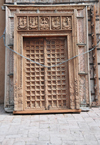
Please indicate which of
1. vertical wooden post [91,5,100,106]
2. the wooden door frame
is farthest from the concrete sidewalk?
vertical wooden post [91,5,100,106]

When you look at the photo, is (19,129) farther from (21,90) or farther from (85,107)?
(85,107)

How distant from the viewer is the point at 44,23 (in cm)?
424

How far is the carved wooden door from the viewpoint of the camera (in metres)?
4.23

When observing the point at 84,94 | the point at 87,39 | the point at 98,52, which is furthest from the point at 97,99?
the point at 87,39

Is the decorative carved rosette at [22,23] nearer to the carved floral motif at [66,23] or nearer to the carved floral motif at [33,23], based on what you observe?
the carved floral motif at [33,23]

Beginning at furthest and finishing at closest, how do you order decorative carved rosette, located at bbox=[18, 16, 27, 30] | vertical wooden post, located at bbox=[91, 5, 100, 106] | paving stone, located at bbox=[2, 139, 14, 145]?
vertical wooden post, located at bbox=[91, 5, 100, 106] → decorative carved rosette, located at bbox=[18, 16, 27, 30] → paving stone, located at bbox=[2, 139, 14, 145]

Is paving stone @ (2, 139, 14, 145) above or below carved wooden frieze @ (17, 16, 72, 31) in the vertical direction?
below

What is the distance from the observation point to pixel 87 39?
446cm

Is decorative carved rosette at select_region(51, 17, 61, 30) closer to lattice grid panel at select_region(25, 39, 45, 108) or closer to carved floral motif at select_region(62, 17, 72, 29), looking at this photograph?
carved floral motif at select_region(62, 17, 72, 29)

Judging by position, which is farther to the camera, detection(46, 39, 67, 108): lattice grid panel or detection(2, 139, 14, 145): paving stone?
detection(46, 39, 67, 108): lattice grid panel

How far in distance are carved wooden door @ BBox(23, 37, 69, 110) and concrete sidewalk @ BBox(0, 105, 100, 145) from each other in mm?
525

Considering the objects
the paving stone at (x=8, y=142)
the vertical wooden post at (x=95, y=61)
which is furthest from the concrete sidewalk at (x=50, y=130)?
the vertical wooden post at (x=95, y=61)

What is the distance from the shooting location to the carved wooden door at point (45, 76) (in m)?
4.23

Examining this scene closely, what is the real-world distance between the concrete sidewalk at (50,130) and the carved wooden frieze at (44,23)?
9.65ft
